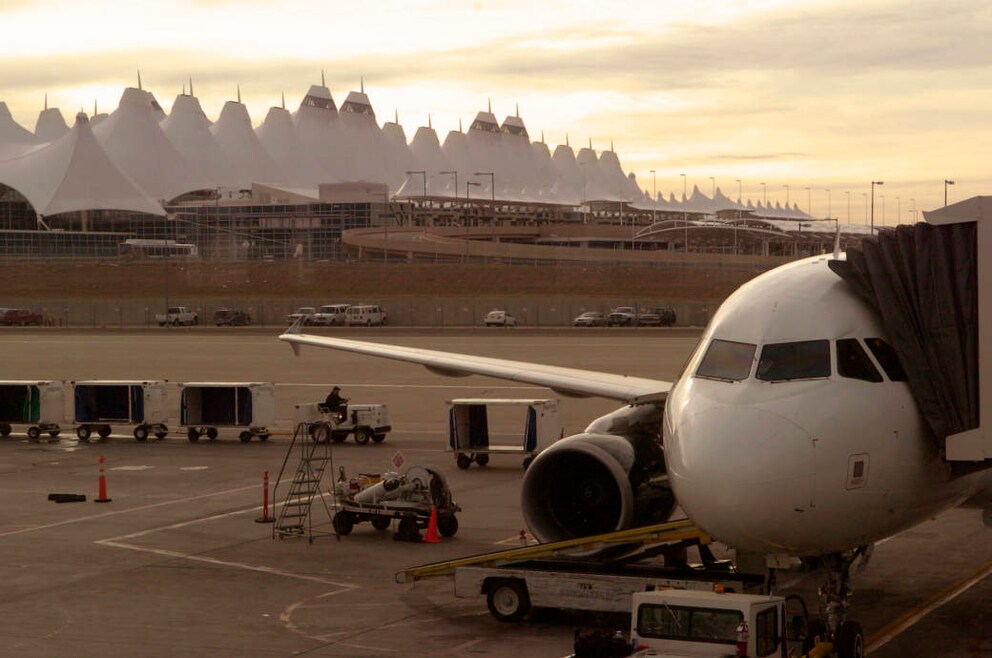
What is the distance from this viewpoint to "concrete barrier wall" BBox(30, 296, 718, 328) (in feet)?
374

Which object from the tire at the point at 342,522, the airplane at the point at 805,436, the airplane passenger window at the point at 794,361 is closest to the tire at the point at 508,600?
the airplane at the point at 805,436

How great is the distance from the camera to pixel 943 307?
15.5 meters

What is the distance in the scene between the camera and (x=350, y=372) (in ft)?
218

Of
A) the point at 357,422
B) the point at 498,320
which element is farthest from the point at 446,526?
the point at 498,320

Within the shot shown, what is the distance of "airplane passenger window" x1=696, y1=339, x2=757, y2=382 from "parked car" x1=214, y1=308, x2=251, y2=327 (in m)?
101

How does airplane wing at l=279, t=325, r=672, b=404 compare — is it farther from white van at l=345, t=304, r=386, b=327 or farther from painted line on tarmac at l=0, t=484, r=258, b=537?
white van at l=345, t=304, r=386, b=327

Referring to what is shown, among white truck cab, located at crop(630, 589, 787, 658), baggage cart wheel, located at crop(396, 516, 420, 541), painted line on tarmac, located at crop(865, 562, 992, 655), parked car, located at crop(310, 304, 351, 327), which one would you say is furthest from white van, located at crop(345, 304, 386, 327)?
white truck cab, located at crop(630, 589, 787, 658)

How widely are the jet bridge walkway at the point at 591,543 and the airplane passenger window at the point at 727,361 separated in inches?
127

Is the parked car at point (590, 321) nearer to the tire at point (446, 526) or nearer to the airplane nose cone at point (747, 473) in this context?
the tire at point (446, 526)

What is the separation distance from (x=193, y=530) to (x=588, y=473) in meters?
9.60

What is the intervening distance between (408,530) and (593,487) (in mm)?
6082

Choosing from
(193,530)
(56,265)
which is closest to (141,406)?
(193,530)

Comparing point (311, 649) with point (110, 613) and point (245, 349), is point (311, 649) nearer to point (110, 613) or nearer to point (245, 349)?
point (110, 613)

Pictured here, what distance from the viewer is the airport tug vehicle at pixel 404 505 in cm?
2548
